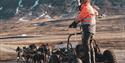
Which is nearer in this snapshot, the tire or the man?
the man

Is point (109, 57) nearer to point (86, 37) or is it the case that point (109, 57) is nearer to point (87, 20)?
point (86, 37)

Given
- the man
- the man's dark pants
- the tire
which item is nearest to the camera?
the man

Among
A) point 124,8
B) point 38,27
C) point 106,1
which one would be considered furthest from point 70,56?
point 106,1

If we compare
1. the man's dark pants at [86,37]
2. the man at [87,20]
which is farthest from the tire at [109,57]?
the man at [87,20]

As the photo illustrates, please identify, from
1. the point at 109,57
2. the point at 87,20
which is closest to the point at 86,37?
the point at 87,20

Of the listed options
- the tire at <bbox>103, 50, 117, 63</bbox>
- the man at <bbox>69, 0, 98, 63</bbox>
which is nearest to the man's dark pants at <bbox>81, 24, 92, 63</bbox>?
the man at <bbox>69, 0, 98, 63</bbox>

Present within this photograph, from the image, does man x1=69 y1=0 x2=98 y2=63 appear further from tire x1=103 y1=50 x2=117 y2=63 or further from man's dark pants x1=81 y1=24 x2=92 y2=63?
tire x1=103 y1=50 x2=117 y2=63

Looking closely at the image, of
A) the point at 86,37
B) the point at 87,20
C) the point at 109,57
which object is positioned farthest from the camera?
the point at 109,57

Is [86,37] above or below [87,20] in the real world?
below

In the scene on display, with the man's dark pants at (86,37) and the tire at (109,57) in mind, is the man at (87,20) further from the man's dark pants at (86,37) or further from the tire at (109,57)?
the tire at (109,57)

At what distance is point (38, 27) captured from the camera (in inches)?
6467

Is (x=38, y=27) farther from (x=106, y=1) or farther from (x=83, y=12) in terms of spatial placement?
(x=83, y=12)

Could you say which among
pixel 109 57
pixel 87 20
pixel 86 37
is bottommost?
pixel 109 57

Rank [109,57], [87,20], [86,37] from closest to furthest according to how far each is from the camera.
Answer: [87,20], [86,37], [109,57]
